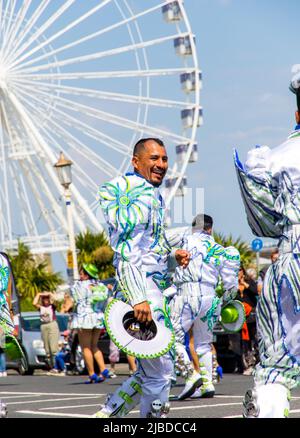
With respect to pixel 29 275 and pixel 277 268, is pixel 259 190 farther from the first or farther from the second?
pixel 29 275

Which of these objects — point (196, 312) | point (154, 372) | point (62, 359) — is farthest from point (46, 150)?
point (154, 372)

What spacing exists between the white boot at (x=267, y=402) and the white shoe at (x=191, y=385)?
609 cm

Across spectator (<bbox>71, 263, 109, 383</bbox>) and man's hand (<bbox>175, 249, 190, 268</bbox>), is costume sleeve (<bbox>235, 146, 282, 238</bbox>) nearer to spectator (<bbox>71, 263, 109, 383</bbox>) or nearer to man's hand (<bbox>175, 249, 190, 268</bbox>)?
man's hand (<bbox>175, 249, 190, 268</bbox>)

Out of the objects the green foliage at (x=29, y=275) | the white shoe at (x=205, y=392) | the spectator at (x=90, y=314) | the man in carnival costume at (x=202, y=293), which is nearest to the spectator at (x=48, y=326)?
the spectator at (x=90, y=314)

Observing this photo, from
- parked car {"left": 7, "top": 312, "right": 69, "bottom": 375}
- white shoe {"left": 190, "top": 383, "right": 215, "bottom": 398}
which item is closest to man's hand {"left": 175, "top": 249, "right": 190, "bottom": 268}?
white shoe {"left": 190, "top": 383, "right": 215, "bottom": 398}

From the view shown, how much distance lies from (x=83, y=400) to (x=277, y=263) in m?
6.37

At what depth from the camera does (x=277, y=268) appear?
5.18 meters

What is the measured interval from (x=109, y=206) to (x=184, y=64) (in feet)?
113

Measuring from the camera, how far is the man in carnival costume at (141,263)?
6.12 m

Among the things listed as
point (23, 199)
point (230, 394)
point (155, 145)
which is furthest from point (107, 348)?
point (23, 199)

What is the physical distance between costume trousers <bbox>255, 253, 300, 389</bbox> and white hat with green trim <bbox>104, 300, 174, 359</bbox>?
0.88 metres

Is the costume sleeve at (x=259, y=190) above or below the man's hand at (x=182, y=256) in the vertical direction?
above

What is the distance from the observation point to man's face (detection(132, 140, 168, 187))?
654cm

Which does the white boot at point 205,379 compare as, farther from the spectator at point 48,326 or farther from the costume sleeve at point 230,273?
the spectator at point 48,326
